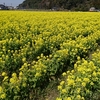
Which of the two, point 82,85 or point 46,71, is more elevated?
point 82,85

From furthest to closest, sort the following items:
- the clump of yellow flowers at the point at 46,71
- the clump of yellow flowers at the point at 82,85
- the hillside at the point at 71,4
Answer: the hillside at the point at 71,4, the clump of yellow flowers at the point at 46,71, the clump of yellow flowers at the point at 82,85

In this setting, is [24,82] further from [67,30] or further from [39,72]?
[67,30]

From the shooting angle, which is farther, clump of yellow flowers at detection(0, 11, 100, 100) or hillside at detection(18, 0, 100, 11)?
hillside at detection(18, 0, 100, 11)

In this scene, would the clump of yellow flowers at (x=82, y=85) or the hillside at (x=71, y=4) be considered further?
the hillside at (x=71, y=4)

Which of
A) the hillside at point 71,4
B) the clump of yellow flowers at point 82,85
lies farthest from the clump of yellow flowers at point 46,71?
the hillside at point 71,4

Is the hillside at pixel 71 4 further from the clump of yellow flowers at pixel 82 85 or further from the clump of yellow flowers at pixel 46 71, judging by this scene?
the clump of yellow flowers at pixel 82 85

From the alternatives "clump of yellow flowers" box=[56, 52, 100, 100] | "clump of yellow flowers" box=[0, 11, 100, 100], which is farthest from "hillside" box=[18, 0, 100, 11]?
"clump of yellow flowers" box=[56, 52, 100, 100]

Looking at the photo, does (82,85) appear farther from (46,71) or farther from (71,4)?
(71,4)

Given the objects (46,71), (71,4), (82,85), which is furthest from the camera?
(71,4)

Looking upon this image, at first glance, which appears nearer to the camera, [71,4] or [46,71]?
[46,71]

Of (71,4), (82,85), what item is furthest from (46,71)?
(71,4)

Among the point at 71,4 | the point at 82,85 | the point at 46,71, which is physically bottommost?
the point at 71,4

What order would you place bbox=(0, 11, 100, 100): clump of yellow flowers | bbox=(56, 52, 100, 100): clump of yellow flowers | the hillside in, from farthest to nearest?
the hillside
bbox=(0, 11, 100, 100): clump of yellow flowers
bbox=(56, 52, 100, 100): clump of yellow flowers

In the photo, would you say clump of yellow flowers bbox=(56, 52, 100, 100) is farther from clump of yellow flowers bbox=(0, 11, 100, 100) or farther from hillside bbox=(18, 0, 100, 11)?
hillside bbox=(18, 0, 100, 11)
